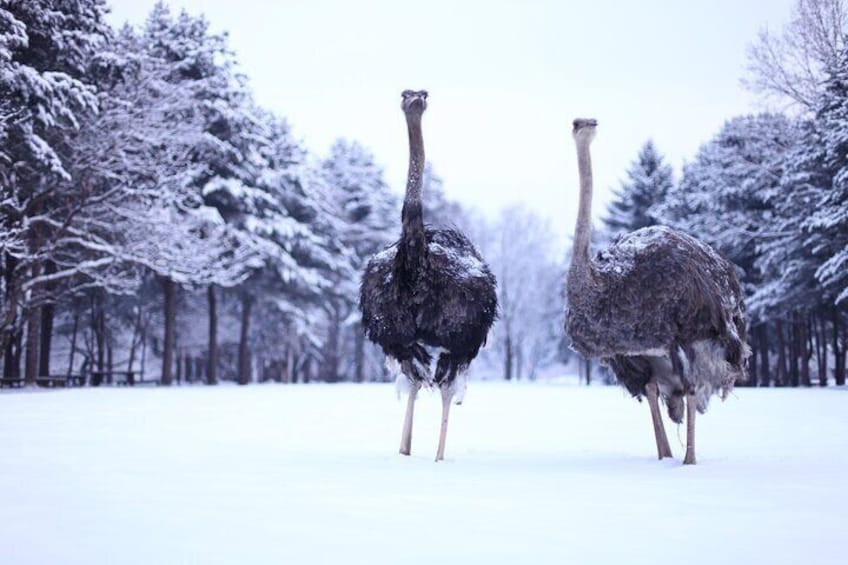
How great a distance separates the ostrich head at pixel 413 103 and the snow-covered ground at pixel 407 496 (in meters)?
3.31

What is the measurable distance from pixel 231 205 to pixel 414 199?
2770 cm

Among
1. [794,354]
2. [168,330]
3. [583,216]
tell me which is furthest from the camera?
[794,354]

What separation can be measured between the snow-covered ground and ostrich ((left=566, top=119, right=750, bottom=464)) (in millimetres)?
840

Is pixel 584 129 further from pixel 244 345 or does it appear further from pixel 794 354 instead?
pixel 794 354

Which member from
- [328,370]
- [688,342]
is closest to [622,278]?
[688,342]

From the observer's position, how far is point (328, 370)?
5312 centimetres

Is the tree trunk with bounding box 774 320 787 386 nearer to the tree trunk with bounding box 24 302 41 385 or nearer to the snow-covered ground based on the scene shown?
the tree trunk with bounding box 24 302 41 385

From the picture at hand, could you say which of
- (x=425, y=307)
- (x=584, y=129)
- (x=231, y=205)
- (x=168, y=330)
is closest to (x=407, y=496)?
(x=425, y=307)

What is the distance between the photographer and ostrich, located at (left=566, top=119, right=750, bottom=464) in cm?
848

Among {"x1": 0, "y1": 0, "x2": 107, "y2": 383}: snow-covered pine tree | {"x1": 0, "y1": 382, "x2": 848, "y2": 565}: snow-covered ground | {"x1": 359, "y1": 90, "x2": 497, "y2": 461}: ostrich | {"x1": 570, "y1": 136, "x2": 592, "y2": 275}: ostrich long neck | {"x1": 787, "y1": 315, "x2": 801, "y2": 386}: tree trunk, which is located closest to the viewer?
{"x1": 0, "y1": 382, "x2": 848, "y2": 565}: snow-covered ground

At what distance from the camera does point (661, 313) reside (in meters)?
8.45

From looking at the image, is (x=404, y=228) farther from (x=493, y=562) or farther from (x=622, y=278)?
(x=493, y=562)

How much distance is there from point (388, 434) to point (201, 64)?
84.0 ft

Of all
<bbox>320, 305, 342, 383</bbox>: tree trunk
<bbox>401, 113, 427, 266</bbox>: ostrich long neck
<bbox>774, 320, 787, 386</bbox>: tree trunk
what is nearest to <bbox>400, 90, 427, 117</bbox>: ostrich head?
<bbox>401, 113, 427, 266</bbox>: ostrich long neck
